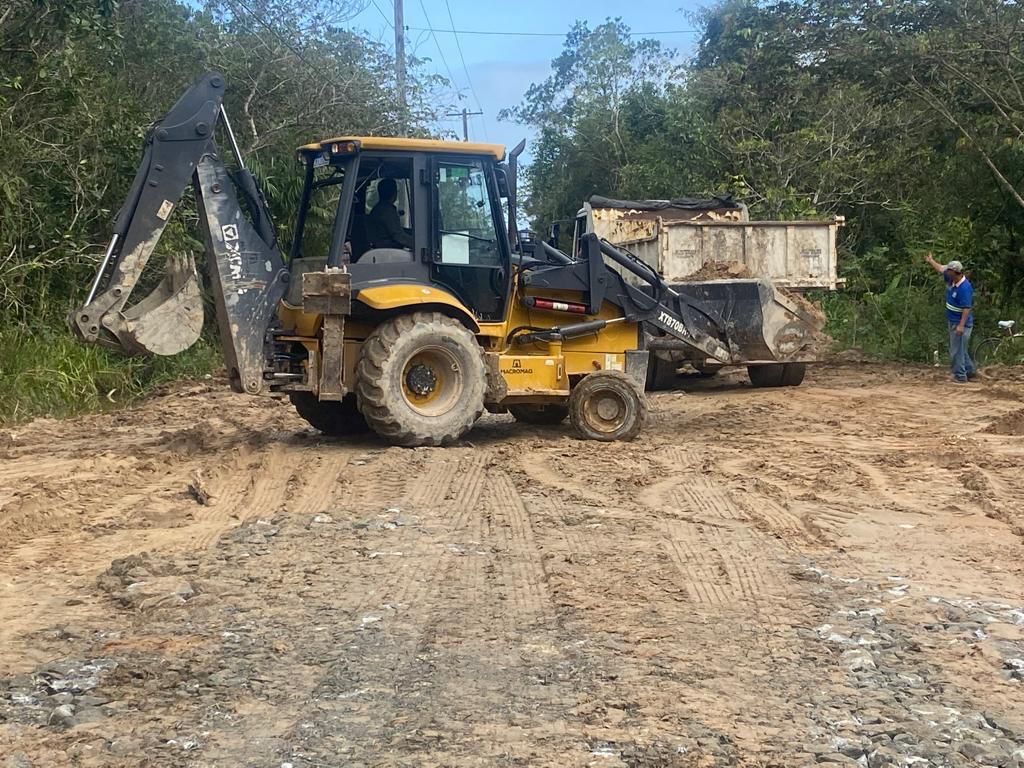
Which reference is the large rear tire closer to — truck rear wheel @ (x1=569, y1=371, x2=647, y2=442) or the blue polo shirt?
truck rear wheel @ (x1=569, y1=371, x2=647, y2=442)

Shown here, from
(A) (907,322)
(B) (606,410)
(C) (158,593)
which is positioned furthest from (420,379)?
(A) (907,322)

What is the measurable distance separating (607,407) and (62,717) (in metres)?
6.90

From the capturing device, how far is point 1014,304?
16.9 meters

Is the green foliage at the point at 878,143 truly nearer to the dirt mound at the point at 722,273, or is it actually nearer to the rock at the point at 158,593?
the dirt mound at the point at 722,273

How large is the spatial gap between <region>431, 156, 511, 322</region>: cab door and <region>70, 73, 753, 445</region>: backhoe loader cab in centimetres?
1

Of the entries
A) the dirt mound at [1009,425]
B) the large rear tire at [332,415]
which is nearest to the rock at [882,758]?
the large rear tire at [332,415]

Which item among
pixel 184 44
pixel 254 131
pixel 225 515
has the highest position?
pixel 184 44

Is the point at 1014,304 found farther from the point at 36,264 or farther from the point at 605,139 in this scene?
the point at 605,139

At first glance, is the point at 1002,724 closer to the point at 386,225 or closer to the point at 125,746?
the point at 125,746

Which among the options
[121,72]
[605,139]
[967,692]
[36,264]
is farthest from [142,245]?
[605,139]

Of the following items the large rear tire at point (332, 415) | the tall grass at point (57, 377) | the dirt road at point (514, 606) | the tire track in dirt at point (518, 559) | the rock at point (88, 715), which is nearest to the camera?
the dirt road at point (514, 606)

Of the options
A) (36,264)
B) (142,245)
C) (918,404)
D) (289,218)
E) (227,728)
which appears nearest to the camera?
(227,728)

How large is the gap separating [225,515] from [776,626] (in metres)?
3.76

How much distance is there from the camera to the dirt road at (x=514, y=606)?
3557 mm
